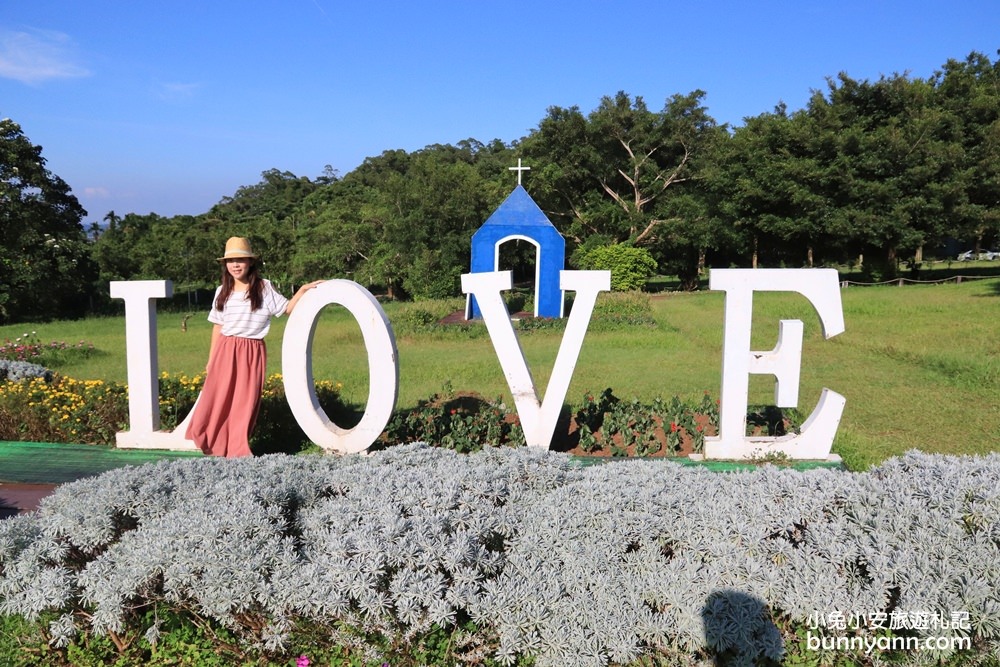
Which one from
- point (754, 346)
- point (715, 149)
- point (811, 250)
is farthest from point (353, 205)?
point (754, 346)

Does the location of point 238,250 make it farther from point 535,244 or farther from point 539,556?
point 535,244

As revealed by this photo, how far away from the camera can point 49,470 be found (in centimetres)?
506

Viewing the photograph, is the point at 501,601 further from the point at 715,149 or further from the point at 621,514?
the point at 715,149

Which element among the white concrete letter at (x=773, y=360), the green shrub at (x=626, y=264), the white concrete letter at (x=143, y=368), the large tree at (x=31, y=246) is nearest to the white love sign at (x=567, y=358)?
the white concrete letter at (x=773, y=360)

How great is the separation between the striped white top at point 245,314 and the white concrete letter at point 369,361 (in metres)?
0.17

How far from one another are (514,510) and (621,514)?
1.56ft

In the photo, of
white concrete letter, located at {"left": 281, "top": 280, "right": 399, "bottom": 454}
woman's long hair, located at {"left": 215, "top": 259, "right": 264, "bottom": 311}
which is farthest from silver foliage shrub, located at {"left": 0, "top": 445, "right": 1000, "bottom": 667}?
woman's long hair, located at {"left": 215, "top": 259, "right": 264, "bottom": 311}

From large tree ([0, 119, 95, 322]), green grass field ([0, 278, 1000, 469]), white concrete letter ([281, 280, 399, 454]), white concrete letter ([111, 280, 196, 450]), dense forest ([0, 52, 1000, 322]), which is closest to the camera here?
white concrete letter ([281, 280, 399, 454])

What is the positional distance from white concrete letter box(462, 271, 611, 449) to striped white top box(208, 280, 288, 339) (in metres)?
1.47

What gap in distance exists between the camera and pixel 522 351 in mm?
5027

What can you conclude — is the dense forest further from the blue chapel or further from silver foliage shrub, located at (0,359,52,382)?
silver foliage shrub, located at (0,359,52,382)

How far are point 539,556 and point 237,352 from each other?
321 centimetres

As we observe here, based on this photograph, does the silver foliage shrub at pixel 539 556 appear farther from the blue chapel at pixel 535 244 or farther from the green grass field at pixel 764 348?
the blue chapel at pixel 535 244

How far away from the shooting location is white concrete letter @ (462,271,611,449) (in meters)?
5.04
